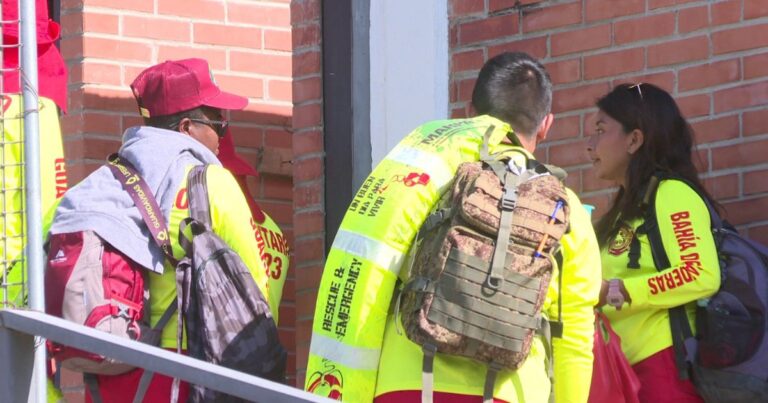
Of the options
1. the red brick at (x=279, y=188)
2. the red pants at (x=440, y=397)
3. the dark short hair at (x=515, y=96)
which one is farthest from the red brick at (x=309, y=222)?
the red pants at (x=440, y=397)

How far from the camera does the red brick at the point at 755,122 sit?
5.77 m

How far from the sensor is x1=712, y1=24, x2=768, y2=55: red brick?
18.9 feet

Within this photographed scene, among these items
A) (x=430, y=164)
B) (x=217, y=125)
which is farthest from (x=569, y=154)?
(x=430, y=164)

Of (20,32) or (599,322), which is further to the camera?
(599,322)

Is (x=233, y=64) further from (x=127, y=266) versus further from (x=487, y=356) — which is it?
(x=487, y=356)

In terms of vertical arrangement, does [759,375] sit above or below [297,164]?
below

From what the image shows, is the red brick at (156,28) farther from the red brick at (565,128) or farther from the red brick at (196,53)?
the red brick at (565,128)

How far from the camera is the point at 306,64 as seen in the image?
6.72 m

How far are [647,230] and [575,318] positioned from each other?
759mm

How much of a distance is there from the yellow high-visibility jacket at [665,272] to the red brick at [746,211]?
0.44 m

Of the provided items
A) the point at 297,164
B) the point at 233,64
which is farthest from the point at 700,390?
the point at 233,64

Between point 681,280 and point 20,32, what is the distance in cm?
207

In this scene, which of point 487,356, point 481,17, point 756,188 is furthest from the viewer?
point 481,17

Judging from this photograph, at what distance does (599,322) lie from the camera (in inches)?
202
